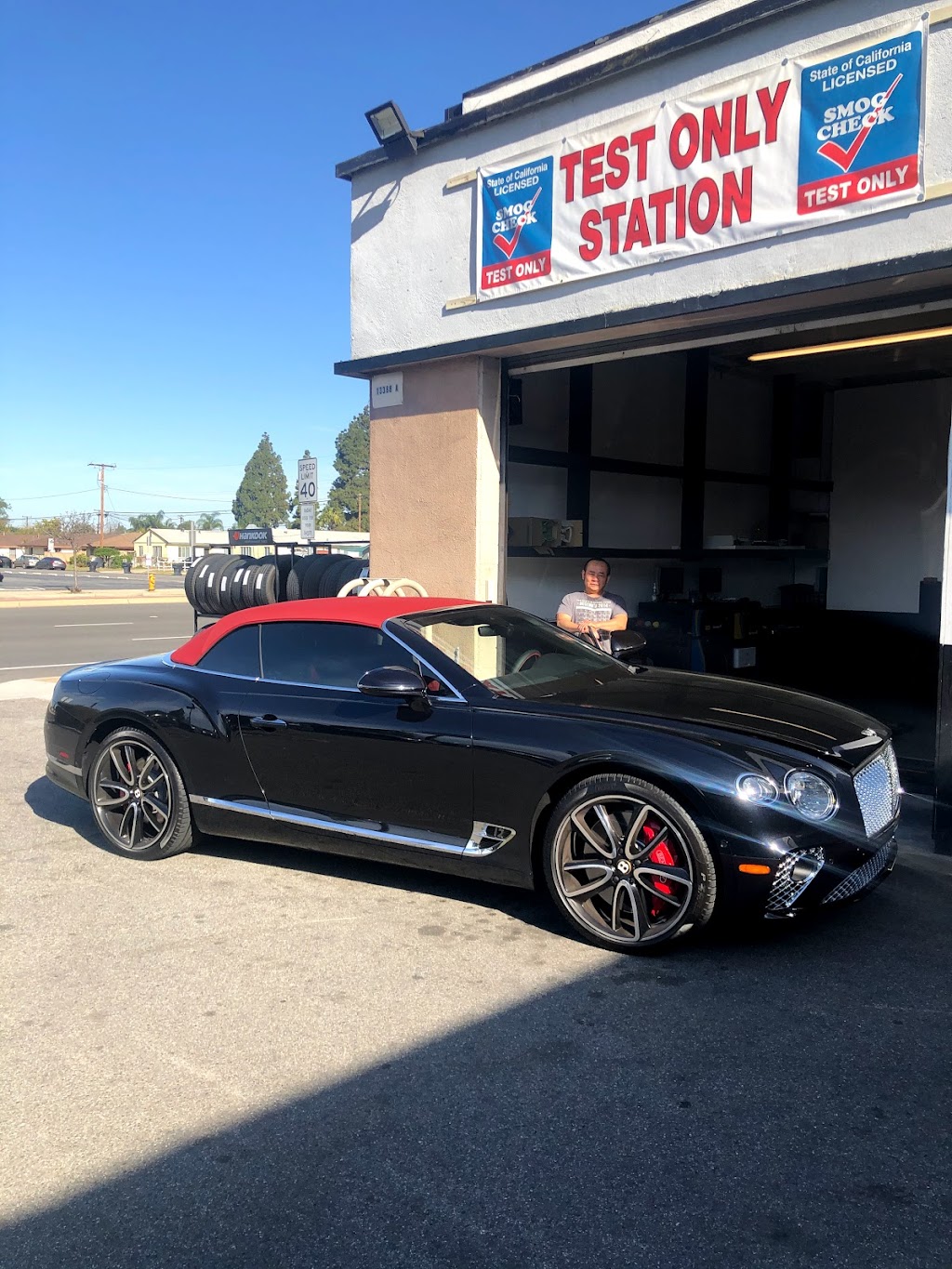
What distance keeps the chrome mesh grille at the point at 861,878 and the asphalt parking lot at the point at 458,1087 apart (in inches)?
10.5

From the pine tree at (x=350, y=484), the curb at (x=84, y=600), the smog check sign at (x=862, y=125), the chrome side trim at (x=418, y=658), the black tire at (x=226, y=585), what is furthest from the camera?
the pine tree at (x=350, y=484)

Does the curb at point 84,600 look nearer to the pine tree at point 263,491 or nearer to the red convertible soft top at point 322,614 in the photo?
the red convertible soft top at point 322,614

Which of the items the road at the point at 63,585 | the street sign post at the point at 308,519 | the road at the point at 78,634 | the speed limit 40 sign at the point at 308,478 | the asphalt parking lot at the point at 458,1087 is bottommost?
the asphalt parking lot at the point at 458,1087

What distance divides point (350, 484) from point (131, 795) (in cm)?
11783

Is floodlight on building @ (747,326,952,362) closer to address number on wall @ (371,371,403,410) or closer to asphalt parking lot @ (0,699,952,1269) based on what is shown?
address number on wall @ (371,371,403,410)

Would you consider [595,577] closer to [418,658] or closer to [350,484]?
[418,658]

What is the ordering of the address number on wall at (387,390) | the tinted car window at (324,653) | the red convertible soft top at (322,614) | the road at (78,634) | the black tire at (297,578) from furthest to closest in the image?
the road at (78,634)
the black tire at (297,578)
the address number on wall at (387,390)
the red convertible soft top at (322,614)
the tinted car window at (324,653)

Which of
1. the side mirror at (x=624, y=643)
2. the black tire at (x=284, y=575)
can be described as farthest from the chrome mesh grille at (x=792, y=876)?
the black tire at (x=284, y=575)

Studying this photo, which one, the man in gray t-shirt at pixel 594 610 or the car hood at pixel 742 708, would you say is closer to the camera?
the car hood at pixel 742 708

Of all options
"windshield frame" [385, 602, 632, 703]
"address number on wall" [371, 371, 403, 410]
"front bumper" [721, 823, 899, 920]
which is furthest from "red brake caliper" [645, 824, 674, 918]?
"address number on wall" [371, 371, 403, 410]

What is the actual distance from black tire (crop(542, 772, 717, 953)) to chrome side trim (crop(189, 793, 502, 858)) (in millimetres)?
266

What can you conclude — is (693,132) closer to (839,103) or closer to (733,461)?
(839,103)

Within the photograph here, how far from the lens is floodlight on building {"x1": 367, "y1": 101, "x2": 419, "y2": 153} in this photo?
27.1 feet

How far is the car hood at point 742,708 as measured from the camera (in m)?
4.13
